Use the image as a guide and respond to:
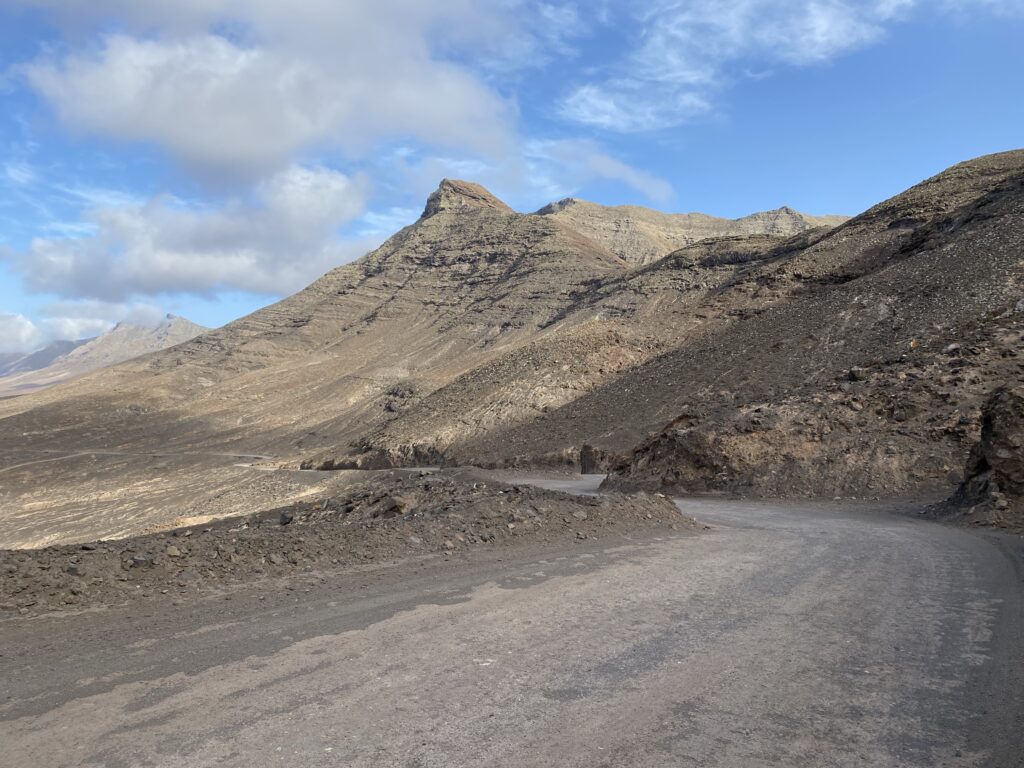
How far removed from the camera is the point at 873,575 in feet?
26.6

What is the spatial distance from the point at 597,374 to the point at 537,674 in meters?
43.9

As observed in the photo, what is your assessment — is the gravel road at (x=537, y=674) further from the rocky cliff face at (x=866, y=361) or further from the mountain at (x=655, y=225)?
the mountain at (x=655, y=225)

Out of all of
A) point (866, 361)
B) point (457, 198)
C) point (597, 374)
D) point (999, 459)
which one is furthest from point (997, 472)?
point (457, 198)

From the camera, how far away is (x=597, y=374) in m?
48.3

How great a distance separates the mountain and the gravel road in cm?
11299

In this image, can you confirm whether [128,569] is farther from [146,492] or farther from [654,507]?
[146,492]

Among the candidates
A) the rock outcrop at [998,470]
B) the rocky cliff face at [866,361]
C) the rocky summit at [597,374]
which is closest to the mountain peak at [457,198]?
the rocky summit at [597,374]

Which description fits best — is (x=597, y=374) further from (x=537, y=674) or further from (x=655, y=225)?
(x=655, y=225)

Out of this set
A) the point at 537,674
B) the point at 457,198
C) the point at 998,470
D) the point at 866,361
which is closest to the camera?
the point at 537,674

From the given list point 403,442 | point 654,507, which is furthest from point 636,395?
point 654,507

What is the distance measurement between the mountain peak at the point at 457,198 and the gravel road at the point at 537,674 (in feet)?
394

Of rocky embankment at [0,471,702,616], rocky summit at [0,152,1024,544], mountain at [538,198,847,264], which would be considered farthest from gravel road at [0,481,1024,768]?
mountain at [538,198,847,264]

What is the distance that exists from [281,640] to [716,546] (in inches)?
272

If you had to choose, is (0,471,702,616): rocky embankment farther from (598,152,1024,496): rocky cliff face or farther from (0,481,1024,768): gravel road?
(598,152,1024,496): rocky cliff face
